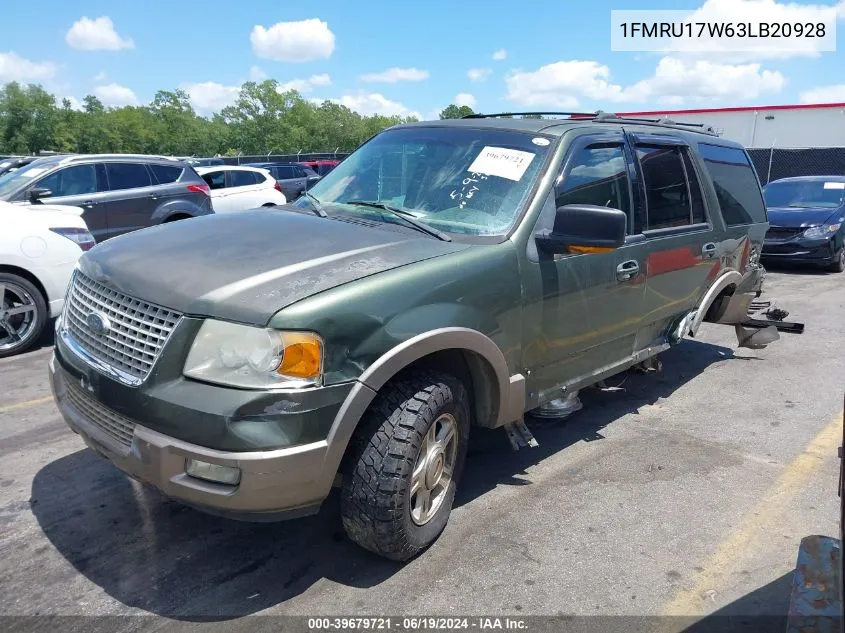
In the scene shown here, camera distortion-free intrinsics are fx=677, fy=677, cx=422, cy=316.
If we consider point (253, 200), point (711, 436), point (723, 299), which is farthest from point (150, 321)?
point (253, 200)

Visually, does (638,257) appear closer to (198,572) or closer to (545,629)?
(545,629)

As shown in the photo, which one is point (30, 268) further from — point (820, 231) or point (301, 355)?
point (820, 231)

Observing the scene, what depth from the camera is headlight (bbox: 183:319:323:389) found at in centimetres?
247

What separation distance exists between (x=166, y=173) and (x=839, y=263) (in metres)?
11.0

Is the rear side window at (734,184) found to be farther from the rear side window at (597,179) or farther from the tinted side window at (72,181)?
the tinted side window at (72,181)

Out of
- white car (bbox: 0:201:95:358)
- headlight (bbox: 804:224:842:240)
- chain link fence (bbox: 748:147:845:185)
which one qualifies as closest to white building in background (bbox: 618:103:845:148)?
chain link fence (bbox: 748:147:845:185)

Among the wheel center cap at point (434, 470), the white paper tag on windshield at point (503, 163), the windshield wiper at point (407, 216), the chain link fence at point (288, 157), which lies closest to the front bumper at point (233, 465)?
the wheel center cap at point (434, 470)

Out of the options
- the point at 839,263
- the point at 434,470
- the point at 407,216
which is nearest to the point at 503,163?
the point at 407,216

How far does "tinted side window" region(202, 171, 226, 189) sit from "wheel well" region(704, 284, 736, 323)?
11.0 meters

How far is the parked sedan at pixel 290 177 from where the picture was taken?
18844 millimetres

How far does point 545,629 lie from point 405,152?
2674mm

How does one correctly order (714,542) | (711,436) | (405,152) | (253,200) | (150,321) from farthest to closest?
(253,200) → (711,436) → (405,152) → (714,542) → (150,321)

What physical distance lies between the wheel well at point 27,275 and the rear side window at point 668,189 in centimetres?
508

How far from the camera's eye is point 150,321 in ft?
8.66
